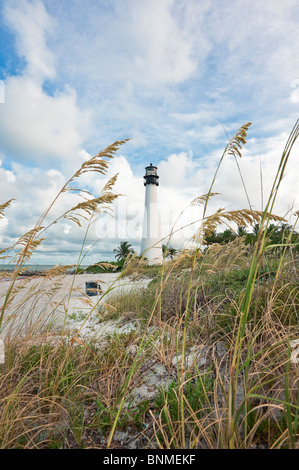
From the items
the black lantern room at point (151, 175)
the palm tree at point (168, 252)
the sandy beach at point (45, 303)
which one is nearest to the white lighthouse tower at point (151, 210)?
the black lantern room at point (151, 175)

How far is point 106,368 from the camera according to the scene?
2.64 m

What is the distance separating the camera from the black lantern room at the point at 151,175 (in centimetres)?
2638

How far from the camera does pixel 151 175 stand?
86.7ft

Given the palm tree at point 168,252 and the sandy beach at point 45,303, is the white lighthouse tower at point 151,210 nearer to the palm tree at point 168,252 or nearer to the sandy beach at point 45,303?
the sandy beach at point 45,303

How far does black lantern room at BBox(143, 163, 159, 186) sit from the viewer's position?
26.4 m

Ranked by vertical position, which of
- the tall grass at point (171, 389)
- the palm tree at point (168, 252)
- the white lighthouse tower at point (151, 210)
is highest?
the white lighthouse tower at point (151, 210)

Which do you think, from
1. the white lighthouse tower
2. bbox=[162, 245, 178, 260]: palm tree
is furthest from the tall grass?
the white lighthouse tower

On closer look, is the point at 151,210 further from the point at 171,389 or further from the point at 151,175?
the point at 171,389

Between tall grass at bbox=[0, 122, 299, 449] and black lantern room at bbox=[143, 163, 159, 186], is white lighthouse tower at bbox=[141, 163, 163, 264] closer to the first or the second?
black lantern room at bbox=[143, 163, 159, 186]

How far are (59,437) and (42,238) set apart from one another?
154 centimetres

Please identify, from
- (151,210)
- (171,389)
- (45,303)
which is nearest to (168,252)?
(171,389)
